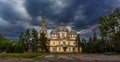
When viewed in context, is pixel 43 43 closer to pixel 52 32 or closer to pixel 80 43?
pixel 52 32

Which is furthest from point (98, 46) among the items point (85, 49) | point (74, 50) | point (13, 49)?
point (13, 49)

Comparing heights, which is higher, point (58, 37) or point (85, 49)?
point (58, 37)

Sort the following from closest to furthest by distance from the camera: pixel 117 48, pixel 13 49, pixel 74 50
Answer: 1. pixel 13 49
2. pixel 117 48
3. pixel 74 50

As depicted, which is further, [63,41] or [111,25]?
[63,41]

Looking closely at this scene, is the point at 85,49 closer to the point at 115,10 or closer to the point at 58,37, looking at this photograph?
the point at 58,37

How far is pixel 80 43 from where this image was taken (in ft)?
308

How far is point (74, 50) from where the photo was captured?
95.2 meters

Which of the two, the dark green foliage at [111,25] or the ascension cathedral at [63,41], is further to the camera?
the ascension cathedral at [63,41]

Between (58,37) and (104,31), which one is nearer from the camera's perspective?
(104,31)

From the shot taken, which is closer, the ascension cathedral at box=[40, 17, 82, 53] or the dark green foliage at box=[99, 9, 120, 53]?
the dark green foliage at box=[99, 9, 120, 53]

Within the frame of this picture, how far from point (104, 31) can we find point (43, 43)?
37.1 metres

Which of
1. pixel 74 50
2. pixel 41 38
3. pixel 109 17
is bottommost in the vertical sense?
pixel 74 50

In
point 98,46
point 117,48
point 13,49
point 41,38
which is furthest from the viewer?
point 41,38

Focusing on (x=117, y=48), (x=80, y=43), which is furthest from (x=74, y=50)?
(x=117, y=48)
